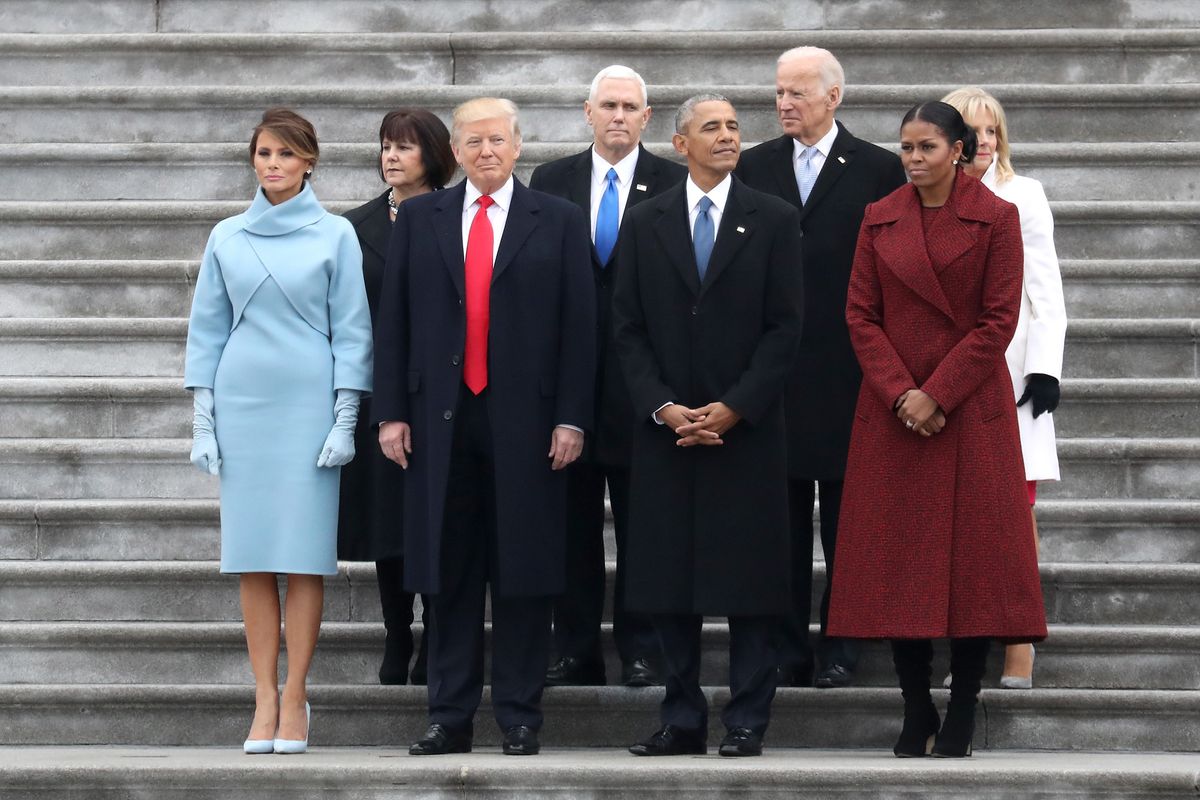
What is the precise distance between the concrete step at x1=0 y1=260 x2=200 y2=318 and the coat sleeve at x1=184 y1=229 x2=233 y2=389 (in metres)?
2.08

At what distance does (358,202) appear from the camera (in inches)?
329

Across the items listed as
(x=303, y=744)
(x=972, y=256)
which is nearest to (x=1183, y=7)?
(x=972, y=256)

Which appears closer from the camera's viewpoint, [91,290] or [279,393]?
[279,393]

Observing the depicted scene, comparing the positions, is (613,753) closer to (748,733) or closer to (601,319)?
(748,733)

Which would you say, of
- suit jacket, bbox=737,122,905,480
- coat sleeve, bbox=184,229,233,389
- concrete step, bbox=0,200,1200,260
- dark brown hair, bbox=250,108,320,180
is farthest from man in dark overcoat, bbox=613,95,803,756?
concrete step, bbox=0,200,1200,260

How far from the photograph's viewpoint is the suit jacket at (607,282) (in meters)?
6.12

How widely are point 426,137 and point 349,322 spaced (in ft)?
2.51

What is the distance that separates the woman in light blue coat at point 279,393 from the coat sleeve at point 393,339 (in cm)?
8

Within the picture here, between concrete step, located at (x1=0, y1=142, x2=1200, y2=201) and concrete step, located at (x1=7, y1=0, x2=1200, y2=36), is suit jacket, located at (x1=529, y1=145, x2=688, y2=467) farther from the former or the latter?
concrete step, located at (x1=7, y1=0, x2=1200, y2=36)

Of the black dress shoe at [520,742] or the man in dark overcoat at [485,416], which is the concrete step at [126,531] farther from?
the black dress shoe at [520,742]

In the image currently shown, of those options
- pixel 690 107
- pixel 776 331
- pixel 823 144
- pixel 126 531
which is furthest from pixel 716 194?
pixel 126 531

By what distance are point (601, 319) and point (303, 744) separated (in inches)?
62.1

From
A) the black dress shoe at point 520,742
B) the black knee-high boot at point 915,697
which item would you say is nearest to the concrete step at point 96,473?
the black dress shoe at point 520,742

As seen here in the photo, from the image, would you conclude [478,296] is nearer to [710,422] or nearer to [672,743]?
[710,422]
